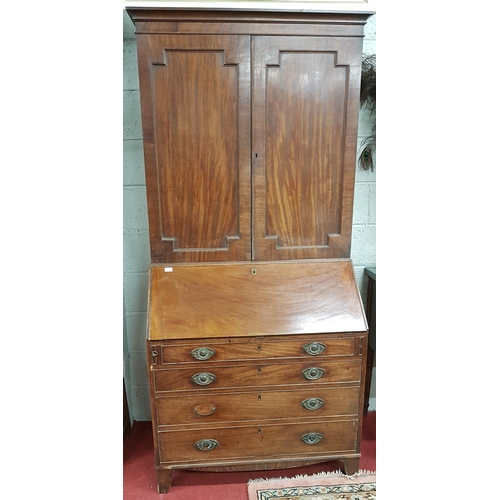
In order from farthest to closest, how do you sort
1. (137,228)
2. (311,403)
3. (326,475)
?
(137,228), (326,475), (311,403)

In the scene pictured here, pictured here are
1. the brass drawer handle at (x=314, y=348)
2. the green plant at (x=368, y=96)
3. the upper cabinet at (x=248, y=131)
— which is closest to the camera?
the upper cabinet at (x=248, y=131)

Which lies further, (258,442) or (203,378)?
(258,442)

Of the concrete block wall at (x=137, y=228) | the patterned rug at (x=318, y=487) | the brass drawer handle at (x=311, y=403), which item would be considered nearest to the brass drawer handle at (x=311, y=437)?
the brass drawer handle at (x=311, y=403)

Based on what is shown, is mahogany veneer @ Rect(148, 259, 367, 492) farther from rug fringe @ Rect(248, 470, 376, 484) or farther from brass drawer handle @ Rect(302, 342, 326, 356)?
rug fringe @ Rect(248, 470, 376, 484)

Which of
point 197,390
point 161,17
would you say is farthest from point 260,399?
point 161,17

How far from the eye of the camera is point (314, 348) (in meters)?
1.73

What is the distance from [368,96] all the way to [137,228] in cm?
138

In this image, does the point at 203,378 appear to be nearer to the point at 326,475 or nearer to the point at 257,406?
the point at 257,406

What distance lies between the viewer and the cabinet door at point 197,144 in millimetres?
1627

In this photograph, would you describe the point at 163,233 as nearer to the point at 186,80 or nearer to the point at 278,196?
the point at 278,196

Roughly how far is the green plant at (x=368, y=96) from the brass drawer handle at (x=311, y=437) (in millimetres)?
1368

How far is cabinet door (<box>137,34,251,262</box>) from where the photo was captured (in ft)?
5.34

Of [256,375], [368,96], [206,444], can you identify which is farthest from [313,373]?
[368,96]

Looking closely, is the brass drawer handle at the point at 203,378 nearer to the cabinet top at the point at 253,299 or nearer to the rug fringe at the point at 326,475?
the cabinet top at the point at 253,299
